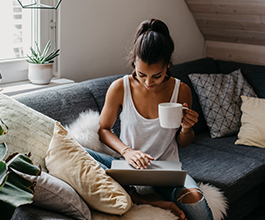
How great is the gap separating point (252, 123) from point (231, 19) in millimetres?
1126

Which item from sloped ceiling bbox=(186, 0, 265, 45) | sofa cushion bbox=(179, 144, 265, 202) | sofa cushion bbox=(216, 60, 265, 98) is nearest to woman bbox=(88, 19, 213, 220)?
sofa cushion bbox=(179, 144, 265, 202)

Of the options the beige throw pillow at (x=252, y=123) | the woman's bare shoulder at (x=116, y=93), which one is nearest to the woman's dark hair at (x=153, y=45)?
the woman's bare shoulder at (x=116, y=93)

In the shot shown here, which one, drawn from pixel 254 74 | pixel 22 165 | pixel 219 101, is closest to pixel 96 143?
pixel 22 165

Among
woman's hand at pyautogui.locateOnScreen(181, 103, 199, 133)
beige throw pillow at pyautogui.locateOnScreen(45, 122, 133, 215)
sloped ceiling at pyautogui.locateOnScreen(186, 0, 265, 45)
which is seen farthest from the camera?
sloped ceiling at pyautogui.locateOnScreen(186, 0, 265, 45)

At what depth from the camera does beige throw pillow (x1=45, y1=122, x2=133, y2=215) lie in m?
1.26

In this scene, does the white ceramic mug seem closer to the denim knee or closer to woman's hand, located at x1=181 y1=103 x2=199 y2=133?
woman's hand, located at x1=181 y1=103 x2=199 y2=133

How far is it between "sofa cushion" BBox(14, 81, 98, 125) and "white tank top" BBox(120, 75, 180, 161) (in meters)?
0.31

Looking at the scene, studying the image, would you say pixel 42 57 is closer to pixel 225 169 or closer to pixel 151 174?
pixel 151 174

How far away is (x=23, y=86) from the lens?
2139 millimetres

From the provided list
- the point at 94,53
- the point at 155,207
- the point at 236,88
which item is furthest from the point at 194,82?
the point at 155,207

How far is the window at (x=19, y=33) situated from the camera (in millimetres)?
2137

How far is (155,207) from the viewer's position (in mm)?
1467

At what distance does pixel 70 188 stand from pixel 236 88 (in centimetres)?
192

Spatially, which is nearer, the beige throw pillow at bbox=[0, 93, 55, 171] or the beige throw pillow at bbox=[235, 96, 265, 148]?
the beige throw pillow at bbox=[0, 93, 55, 171]
